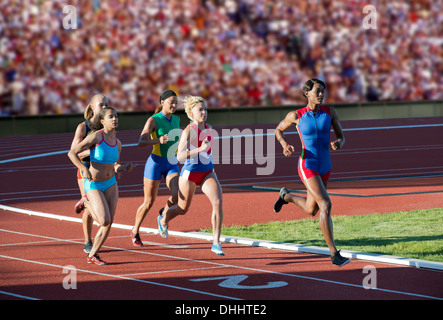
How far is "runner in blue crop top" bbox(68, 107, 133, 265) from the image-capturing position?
863cm

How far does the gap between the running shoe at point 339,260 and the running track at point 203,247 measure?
6 cm

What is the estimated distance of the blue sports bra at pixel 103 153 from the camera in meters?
8.70

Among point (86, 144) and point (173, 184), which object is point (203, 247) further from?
point (86, 144)

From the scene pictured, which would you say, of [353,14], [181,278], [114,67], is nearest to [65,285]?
[181,278]

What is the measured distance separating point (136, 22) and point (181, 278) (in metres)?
23.9

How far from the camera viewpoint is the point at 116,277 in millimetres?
8031

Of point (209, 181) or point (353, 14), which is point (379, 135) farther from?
point (209, 181)

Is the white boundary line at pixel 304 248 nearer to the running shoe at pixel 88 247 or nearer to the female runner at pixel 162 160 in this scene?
the female runner at pixel 162 160

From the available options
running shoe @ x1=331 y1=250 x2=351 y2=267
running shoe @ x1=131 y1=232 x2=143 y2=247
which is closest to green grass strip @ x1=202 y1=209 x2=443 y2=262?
running shoe @ x1=331 y1=250 x2=351 y2=267

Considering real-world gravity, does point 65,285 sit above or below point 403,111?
below

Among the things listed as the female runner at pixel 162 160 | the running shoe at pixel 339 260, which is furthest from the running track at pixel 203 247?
the female runner at pixel 162 160

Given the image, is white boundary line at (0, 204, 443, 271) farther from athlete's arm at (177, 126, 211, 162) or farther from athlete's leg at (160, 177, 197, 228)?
athlete's arm at (177, 126, 211, 162)

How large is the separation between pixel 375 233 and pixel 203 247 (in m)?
2.40

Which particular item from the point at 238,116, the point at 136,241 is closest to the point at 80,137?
the point at 136,241
